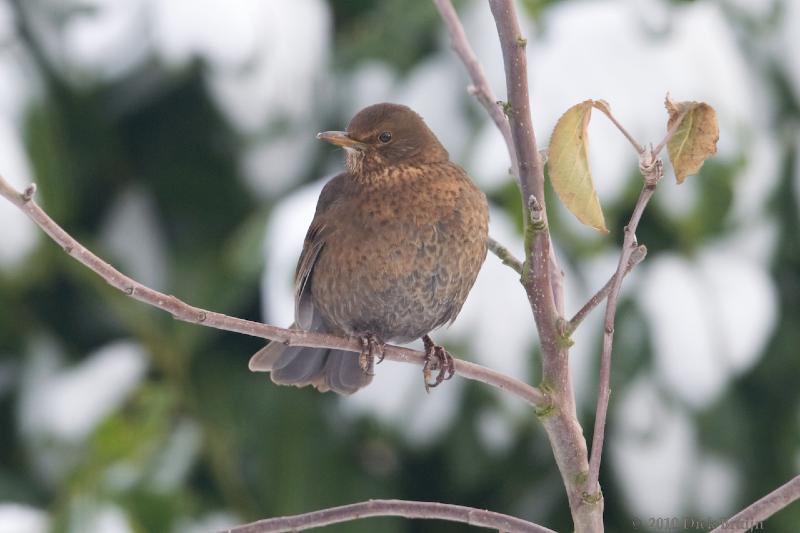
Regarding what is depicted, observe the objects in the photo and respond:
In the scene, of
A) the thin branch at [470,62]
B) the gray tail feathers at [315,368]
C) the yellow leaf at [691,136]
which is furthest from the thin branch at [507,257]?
the gray tail feathers at [315,368]

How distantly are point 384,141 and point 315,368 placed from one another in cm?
55

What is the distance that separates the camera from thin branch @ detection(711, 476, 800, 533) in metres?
1.40

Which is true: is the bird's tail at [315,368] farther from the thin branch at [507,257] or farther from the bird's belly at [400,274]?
the thin branch at [507,257]

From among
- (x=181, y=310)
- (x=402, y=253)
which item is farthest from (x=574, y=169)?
(x=402, y=253)

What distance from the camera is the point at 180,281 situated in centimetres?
398

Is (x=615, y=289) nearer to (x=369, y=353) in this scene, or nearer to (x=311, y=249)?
(x=369, y=353)

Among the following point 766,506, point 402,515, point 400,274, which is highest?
point 400,274

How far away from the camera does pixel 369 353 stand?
2.28 meters

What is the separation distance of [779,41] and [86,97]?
2.37 metres

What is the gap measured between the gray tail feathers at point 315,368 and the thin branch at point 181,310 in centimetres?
56

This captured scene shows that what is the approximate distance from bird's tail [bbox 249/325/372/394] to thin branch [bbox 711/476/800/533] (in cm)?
111

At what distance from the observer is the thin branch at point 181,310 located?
4.53ft

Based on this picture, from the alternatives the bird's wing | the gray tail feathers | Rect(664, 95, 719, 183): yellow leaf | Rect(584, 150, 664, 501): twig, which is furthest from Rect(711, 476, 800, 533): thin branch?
the bird's wing

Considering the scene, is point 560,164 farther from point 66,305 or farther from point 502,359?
point 66,305
